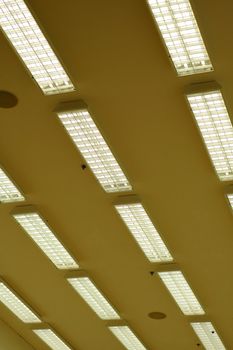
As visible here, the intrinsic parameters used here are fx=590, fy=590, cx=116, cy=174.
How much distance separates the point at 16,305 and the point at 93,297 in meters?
1.57

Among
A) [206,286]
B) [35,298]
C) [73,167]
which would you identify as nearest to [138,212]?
[73,167]

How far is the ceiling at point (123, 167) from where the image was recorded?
16.1ft

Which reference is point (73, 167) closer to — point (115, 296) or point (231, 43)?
point (231, 43)

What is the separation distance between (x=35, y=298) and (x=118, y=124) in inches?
185

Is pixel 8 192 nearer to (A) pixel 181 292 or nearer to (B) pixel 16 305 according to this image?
(A) pixel 181 292

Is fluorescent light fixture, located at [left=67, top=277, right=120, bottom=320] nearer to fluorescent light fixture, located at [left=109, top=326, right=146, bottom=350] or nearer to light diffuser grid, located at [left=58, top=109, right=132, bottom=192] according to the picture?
fluorescent light fixture, located at [left=109, top=326, right=146, bottom=350]

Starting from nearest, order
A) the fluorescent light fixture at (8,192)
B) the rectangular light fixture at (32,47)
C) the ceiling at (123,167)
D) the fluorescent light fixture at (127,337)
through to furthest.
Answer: the rectangular light fixture at (32,47), the ceiling at (123,167), the fluorescent light fixture at (8,192), the fluorescent light fixture at (127,337)

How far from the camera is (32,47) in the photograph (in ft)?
16.8

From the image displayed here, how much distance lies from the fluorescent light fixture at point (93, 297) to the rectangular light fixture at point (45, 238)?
43 centimetres

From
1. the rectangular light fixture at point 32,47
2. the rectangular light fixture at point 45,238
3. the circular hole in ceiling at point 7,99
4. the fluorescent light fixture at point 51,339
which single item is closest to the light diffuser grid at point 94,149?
the rectangular light fixture at point 32,47

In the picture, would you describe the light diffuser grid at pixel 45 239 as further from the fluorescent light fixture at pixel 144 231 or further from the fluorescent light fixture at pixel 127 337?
the fluorescent light fixture at pixel 127 337

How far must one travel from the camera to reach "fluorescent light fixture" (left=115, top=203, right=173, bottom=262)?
6.99 m

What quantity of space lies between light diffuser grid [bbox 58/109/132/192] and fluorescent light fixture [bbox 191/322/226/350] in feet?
13.0

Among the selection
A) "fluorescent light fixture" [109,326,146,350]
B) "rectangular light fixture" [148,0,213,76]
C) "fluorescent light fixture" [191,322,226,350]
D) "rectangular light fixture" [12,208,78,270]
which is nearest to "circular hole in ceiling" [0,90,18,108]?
"rectangular light fixture" [148,0,213,76]
